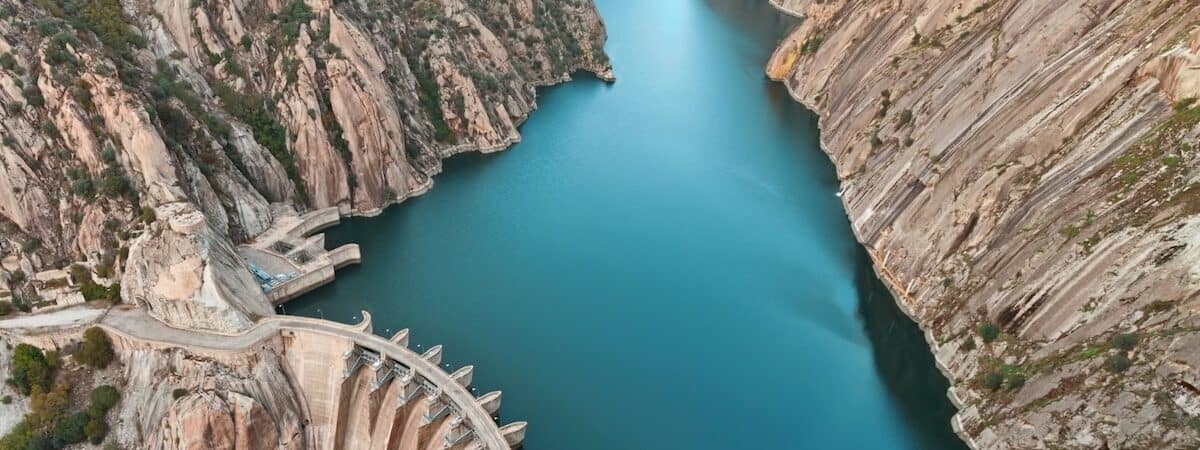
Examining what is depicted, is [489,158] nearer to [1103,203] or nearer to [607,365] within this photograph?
[607,365]

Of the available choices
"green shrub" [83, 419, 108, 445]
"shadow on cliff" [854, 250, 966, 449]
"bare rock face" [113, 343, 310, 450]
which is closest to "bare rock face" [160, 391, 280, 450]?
"bare rock face" [113, 343, 310, 450]

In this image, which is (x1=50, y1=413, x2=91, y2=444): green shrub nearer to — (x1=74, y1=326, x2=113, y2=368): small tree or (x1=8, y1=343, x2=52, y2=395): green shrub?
(x1=8, y1=343, x2=52, y2=395): green shrub

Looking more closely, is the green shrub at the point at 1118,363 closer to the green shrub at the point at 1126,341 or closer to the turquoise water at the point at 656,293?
the green shrub at the point at 1126,341

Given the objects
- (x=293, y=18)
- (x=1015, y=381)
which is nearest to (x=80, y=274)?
(x=293, y=18)

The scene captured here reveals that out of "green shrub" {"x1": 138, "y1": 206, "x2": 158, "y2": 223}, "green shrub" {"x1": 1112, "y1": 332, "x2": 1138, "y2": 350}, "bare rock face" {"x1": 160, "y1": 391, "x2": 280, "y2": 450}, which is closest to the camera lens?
"green shrub" {"x1": 1112, "y1": 332, "x2": 1138, "y2": 350}

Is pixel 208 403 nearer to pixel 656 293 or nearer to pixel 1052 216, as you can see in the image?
pixel 656 293

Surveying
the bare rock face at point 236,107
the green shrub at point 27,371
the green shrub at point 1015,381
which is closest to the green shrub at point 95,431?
the green shrub at point 27,371
